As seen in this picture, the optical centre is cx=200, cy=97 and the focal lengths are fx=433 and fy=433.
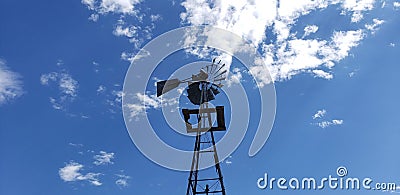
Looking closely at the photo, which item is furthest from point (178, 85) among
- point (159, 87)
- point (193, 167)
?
point (193, 167)

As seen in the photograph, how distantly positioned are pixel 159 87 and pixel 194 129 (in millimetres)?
3272

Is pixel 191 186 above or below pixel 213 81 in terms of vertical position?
below

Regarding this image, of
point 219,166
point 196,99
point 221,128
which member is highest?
point 196,99

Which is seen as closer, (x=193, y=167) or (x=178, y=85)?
(x=193, y=167)

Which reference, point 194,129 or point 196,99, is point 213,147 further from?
point 196,99

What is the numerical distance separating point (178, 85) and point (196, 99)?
1.46 metres

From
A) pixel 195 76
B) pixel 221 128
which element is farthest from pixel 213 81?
pixel 221 128

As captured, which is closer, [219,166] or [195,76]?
[219,166]

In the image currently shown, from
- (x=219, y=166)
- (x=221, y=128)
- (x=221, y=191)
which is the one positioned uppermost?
(x=221, y=128)

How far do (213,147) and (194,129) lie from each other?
154 centimetres

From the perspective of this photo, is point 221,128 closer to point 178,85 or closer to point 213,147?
point 213,147

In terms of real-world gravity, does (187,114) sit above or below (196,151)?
above

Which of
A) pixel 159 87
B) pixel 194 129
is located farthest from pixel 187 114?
pixel 159 87

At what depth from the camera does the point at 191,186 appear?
75.6 feet
